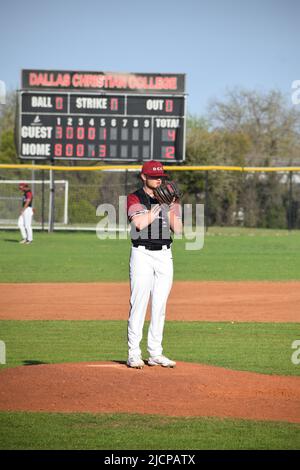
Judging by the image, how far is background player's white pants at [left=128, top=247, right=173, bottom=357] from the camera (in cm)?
831

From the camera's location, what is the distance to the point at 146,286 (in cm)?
834

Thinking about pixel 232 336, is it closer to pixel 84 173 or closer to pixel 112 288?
pixel 112 288

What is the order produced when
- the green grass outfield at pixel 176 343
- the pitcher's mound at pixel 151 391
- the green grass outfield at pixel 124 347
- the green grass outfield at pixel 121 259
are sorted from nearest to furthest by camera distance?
1. the green grass outfield at pixel 124 347
2. the pitcher's mound at pixel 151 391
3. the green grass outfield at pixel 176 343
4. the green grass outfield at pixel 121 259

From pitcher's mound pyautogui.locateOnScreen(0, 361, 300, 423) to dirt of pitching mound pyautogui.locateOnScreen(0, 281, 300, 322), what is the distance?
16.3ft

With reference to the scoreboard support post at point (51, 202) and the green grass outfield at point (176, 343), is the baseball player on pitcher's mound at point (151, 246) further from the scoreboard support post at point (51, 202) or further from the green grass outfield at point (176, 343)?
the scoreboard support post at point (51, 202)

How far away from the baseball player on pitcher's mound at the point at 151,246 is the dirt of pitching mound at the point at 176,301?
481cm

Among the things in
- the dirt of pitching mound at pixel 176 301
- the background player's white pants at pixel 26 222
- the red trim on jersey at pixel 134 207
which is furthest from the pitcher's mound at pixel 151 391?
the background player's white pants at pixel 26 222

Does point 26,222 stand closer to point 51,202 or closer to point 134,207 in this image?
point 51,202

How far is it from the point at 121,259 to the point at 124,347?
1364 cm

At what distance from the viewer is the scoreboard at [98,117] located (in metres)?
31.1

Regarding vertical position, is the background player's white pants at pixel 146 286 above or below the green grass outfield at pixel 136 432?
above

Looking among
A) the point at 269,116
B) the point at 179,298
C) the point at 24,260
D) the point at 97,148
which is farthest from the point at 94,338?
the point at 269,116

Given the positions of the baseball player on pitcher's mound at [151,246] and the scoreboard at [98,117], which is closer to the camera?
the baseball player on pitcher's mound at [151,246]

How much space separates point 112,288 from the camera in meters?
17.1
